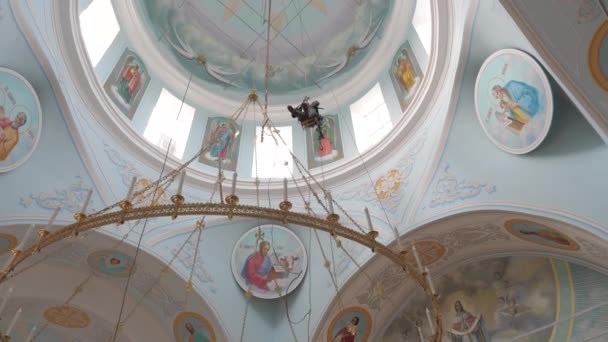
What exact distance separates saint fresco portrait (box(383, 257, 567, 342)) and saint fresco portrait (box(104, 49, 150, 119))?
7665 mm

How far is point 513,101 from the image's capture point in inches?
275

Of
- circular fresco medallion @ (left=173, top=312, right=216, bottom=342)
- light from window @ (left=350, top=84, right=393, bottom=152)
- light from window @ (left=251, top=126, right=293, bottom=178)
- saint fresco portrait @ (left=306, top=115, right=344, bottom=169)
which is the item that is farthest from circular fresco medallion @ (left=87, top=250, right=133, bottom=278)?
light from window @ (left=350, top=84, right=393, bottom=152)

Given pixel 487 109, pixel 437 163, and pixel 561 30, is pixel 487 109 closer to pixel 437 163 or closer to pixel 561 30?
pixel 437 163

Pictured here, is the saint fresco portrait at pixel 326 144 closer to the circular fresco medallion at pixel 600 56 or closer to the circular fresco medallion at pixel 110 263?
the circular fresco medallion at pixel 110 263

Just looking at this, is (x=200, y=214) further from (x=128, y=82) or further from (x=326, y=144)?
(x=326, y=144)

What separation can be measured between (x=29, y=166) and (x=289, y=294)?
573 cm

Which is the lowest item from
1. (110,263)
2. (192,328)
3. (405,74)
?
(192,328)

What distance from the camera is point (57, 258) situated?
9.09 metres

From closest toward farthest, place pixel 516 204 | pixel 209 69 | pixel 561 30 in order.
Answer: pixel 561 30 → pixel 516 204 → pixel 209 69

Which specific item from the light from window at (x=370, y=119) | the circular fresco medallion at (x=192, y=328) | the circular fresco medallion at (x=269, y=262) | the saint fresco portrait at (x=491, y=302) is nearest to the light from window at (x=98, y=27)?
the circular fresco medallion at (x=269, y=262)

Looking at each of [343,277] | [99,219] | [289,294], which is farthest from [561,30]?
[289,294]

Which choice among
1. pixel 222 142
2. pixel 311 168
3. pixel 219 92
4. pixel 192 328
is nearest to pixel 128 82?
pixel 222 142

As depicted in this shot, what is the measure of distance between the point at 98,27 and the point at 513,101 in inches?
A: 343

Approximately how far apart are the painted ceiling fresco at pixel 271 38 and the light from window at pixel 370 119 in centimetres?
115
